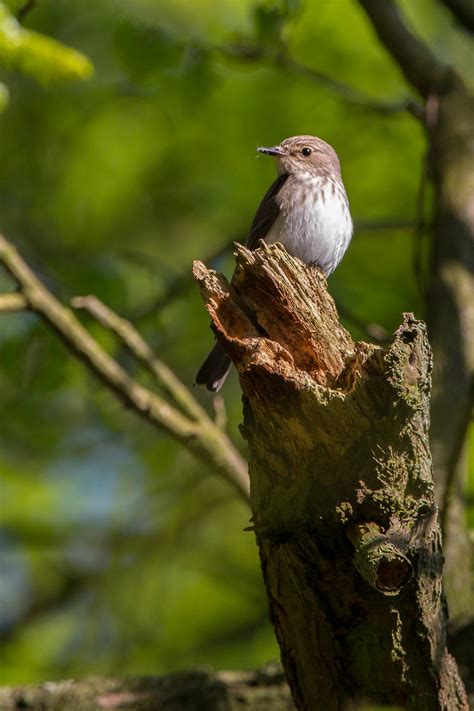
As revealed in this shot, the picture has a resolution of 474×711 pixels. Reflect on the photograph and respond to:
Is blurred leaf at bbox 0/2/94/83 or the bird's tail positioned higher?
the bird's tail

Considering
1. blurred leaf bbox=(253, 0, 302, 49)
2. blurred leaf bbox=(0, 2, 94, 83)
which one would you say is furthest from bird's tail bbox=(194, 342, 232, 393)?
blurred leaf bbox=(0, 2, 94, 83)

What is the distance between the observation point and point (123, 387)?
5.17 meters

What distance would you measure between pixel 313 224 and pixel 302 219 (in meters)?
0.09

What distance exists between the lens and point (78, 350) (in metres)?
5.20

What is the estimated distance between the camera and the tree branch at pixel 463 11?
666 centimetres

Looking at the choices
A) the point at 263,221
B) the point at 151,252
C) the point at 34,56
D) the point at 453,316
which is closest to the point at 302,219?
the point at 263,221

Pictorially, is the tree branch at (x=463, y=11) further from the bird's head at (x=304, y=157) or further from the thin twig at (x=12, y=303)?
the thin twig at (x=12, y=303)

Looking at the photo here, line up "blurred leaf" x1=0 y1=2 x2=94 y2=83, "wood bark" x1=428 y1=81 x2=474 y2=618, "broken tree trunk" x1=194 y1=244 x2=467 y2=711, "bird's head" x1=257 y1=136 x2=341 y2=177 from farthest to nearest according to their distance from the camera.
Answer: "bird's head" x1=257 y1=136 x2=341 y2=177 → "wood bark" x1=428 y1=81 x2=474 y2=618 → "blurred leaf" x1=0 y1=2 x2=94 y2=83 → "broken tree trunk" x1=194 y1=244 x2=467 y2=711

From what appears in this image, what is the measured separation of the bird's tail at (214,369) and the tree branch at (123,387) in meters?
0.50

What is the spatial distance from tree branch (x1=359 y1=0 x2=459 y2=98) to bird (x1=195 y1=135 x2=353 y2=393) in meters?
0.78

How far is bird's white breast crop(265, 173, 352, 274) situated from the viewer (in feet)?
19.9

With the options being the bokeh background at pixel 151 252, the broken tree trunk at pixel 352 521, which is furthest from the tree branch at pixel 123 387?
the broken tree trunk at pixel 352 521

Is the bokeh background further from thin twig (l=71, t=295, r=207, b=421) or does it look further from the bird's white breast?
thin twig (l=71, t=295, r=207, b=421)

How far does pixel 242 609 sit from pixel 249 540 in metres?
0.60
